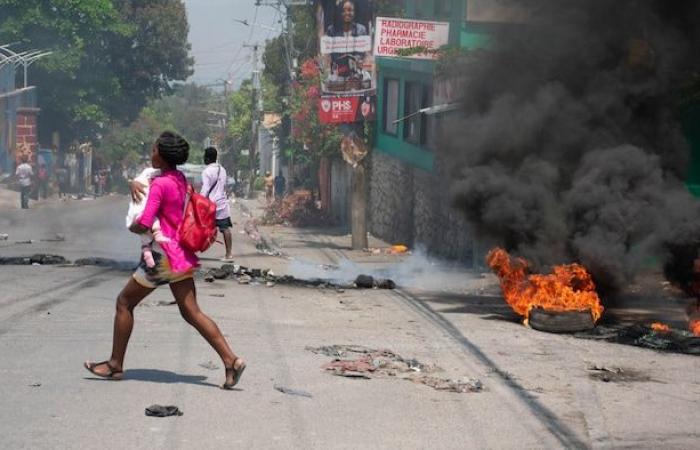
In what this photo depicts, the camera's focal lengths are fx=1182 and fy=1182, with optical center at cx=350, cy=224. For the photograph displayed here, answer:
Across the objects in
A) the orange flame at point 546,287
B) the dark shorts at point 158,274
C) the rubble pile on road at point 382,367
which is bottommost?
the rubble pile on road at point 382,367

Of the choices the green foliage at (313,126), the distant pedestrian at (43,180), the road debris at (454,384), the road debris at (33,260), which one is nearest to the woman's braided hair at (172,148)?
the road debris at (454,384)

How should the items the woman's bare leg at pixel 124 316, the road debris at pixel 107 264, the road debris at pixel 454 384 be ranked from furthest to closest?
the road debris at pixel 107 264
the road debris at pixel 454 384
the woman's bare leg at pixel 124 316

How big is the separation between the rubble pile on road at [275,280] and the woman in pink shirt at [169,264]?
6.42m

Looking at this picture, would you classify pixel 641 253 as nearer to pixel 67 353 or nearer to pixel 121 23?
pixel 67 353

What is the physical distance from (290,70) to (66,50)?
17.6 metres

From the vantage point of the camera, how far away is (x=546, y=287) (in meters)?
11.2

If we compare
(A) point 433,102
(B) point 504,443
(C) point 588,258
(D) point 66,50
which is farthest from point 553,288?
(D) point 66,50

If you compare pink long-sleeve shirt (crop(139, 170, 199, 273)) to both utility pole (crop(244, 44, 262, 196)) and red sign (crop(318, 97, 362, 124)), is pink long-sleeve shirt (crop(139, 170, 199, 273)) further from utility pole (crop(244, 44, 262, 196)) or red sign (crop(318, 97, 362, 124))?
utility pole (crop(244, 44, 262, 196))

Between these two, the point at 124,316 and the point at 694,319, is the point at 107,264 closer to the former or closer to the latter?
the point at 694,319

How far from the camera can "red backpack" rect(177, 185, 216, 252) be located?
7.59 meters

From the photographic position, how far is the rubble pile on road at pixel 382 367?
832cm

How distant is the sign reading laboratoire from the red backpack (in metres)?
17.8

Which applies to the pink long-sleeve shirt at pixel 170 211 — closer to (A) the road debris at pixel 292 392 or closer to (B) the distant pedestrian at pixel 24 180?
(A) the road debris at pixel 292 392

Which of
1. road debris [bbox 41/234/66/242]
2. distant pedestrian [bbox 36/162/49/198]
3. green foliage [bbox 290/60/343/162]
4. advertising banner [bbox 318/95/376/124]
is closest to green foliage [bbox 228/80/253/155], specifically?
distant pedestrian [bbox 36/162/49/198]
